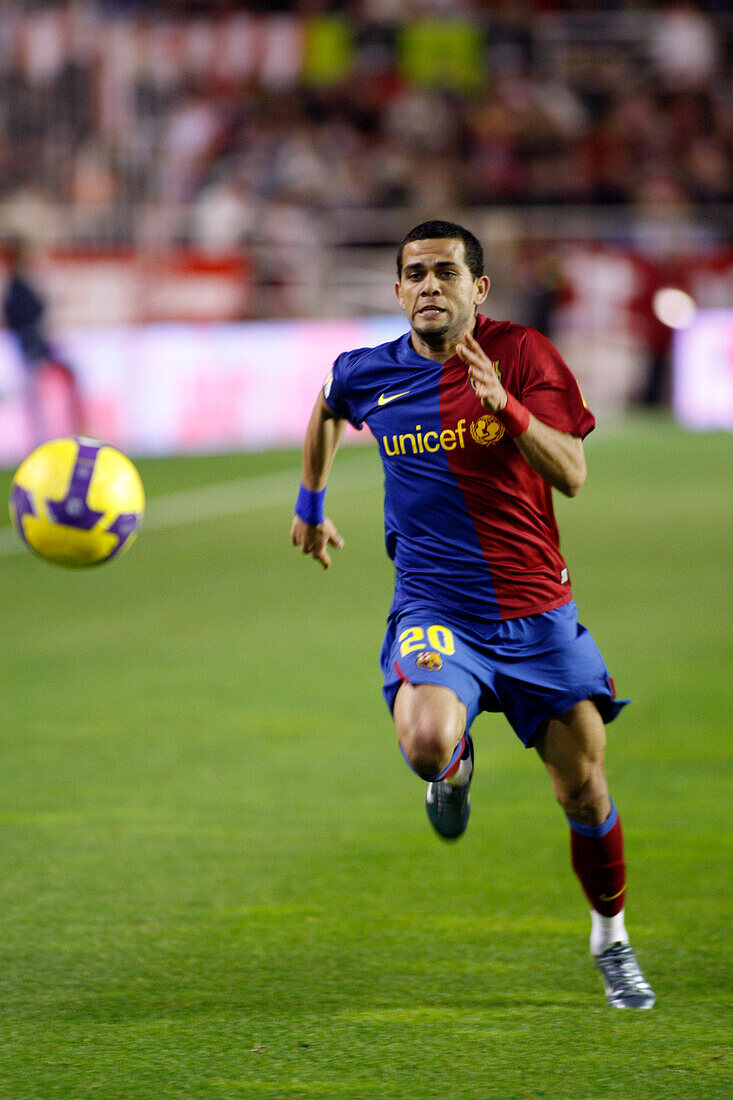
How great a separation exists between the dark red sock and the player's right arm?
112 cm

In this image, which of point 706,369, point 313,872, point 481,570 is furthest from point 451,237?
point 706,369

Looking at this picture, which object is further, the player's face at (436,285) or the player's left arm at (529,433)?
the player's face at (436,285)

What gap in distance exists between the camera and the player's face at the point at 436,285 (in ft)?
14.7

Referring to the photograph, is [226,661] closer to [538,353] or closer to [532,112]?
[538,353]

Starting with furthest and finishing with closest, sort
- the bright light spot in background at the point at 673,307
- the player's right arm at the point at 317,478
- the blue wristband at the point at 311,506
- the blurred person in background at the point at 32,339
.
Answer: the bright light spot in background at the point at 673,307 → the blurred person in background at the point at 32,339 → the blue wristband at the point at 311,506 → the player's right arm at the point at 317,478

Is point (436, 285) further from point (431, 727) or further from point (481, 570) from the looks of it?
point (431, 727)

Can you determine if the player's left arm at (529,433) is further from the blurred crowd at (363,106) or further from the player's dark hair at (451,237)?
the blurred crowd at (363,106)

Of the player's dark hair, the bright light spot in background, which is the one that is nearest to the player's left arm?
the player's dark hair

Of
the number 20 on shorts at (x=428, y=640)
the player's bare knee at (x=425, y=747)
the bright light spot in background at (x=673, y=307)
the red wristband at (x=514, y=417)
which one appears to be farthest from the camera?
the bright light spot in background at (x=673, y=307)

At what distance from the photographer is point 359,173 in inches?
996

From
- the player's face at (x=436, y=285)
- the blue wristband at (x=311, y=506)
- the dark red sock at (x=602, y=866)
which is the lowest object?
the dark red sock at (x=602, y=866)

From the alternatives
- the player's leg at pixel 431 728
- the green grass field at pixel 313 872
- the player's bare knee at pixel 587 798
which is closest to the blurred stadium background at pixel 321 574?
the green grass field at pixel 313 872

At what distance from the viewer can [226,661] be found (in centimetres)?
909

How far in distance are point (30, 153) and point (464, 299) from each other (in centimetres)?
2091
